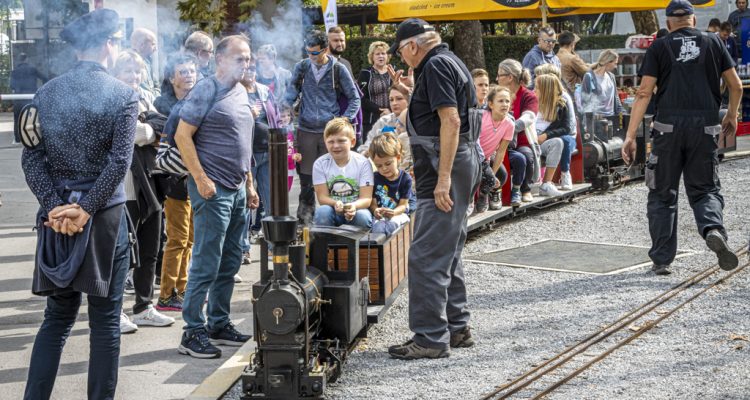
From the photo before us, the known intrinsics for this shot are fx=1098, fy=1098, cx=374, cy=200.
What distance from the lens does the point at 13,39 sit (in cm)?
873

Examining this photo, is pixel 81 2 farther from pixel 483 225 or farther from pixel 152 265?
pixel 483 225

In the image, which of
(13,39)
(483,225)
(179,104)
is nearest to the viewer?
(179,104)

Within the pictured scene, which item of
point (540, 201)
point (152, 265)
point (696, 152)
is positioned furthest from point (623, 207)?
point (152, 265)

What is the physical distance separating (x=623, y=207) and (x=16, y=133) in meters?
8.24

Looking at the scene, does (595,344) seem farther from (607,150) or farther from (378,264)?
(607,150)

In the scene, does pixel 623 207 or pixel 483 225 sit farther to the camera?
pixel 623 207

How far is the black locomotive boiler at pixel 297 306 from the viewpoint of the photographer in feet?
16.4

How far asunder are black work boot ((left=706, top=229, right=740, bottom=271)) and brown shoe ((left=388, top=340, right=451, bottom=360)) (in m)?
2.64

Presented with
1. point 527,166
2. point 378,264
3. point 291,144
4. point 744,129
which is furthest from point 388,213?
point 744,129

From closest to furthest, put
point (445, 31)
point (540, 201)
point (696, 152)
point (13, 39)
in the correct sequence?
point (696, 152), point (13, 39), point (540, 201), point (445, 31)

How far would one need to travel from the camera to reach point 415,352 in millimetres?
6074

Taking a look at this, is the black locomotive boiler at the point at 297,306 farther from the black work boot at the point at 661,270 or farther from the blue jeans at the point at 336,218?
the black work boot at the point at 661,270

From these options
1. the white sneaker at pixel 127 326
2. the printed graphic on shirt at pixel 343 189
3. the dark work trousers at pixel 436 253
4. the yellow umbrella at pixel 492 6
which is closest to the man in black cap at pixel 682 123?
the printed graphic on shirt at pixel 343 189

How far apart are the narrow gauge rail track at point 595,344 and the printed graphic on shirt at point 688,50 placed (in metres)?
1.60
